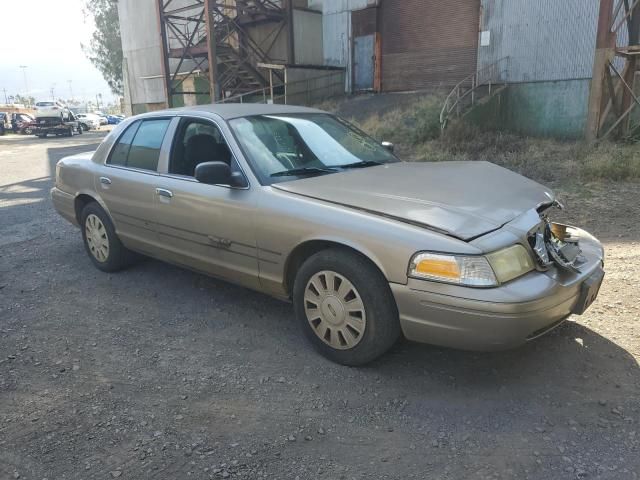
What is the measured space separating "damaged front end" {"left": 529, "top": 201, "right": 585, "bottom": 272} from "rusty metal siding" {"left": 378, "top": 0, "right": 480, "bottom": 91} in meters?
13.4

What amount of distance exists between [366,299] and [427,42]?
1544 centimetres

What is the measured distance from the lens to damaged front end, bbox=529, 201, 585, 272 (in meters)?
2.92

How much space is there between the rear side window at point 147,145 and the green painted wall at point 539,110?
10.0 metres

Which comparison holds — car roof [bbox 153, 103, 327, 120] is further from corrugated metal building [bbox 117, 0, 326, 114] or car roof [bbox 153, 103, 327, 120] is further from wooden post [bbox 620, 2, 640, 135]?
corrugated metal building [bbox 117, 0, 326, 114]

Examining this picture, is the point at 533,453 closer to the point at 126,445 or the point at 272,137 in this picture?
the point at 126,445

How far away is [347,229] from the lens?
118 inches

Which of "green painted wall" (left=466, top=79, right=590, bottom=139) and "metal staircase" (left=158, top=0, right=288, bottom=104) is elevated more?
"metal staircase" (left=158, top=0, right=288, bottom=104)

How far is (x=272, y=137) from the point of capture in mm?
3879

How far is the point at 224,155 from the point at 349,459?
2.45m

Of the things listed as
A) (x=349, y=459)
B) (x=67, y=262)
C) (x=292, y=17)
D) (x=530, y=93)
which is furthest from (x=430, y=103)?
(x=349, y=459)

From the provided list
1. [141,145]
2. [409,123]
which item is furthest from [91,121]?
[141,145]

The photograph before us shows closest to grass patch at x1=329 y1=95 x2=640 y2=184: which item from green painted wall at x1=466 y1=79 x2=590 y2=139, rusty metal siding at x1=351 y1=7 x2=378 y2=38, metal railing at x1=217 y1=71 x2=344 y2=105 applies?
green painted wall at x1=466 y1=79 x2=590 y2=139

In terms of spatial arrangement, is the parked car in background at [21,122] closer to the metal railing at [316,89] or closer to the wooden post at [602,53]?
the metal railing at [316,89]

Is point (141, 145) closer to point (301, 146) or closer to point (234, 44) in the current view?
point (301, 146)
